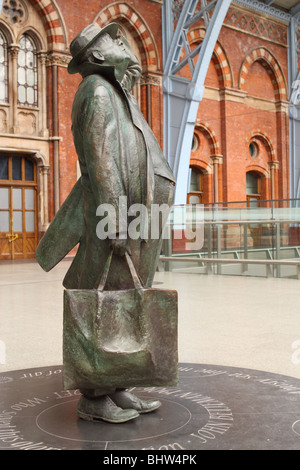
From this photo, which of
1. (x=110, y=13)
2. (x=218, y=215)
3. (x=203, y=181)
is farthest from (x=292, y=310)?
(x=203, y=181)

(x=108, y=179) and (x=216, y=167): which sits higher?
(x=216, y=167)

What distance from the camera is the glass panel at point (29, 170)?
50.8 ft

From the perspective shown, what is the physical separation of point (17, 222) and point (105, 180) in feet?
43.4

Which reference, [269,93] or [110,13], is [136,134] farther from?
[269,93]

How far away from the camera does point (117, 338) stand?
2.55m

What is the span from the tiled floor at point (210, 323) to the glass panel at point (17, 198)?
6.50 meters

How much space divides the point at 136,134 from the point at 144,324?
932 mm

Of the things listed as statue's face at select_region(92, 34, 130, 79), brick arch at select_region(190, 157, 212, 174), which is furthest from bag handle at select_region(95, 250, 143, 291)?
brick arch at select_region(190, 157, 212, 174)

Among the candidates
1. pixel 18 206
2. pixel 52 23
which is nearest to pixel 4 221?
pixel 18 206

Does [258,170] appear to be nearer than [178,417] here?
No

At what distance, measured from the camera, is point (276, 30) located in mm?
22594

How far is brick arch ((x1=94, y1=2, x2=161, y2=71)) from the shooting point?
16.8 metres

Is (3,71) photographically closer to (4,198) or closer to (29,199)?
(4,198)

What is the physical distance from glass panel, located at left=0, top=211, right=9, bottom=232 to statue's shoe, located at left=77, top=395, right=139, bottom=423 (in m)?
12.8
